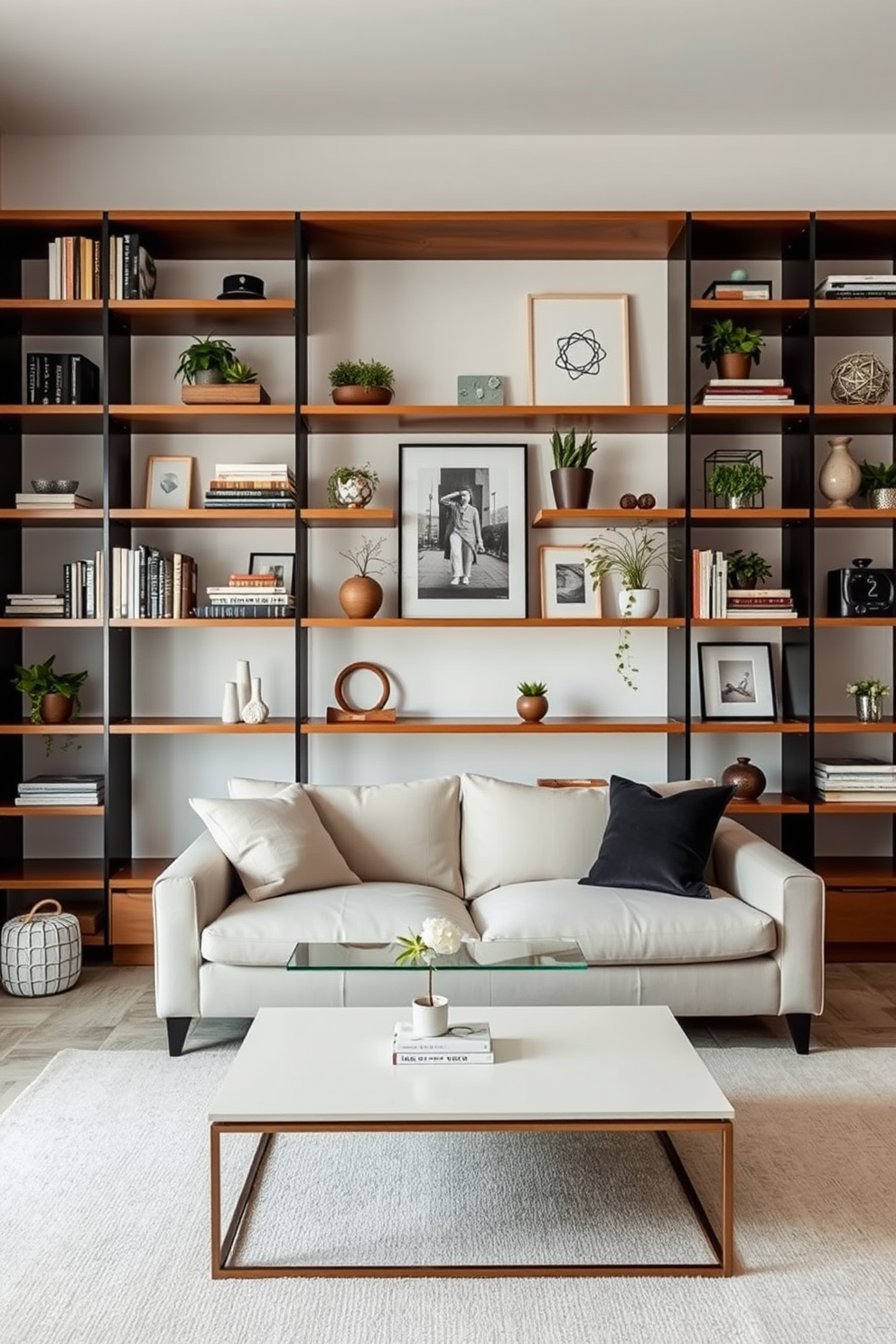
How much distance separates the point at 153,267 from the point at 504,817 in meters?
2.64

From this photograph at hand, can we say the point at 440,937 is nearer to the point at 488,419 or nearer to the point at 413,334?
the point at 488,419

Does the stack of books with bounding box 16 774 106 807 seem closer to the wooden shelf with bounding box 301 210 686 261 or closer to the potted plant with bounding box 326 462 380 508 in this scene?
the potted plant with bounding box 326 462 380 508

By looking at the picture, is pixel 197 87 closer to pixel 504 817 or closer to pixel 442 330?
pixel 442 330

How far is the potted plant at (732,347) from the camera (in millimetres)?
4664

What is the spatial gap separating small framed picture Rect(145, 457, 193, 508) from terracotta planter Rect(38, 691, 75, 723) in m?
0.88

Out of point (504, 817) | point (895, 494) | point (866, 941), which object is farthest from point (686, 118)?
point (866, 941)

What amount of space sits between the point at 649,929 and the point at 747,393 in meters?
2.24

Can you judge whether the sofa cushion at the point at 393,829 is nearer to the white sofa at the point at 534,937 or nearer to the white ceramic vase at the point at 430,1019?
the white sofa at the point at 534,937

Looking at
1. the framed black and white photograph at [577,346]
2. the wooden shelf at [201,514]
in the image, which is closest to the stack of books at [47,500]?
the wooden shelf at [201,514]

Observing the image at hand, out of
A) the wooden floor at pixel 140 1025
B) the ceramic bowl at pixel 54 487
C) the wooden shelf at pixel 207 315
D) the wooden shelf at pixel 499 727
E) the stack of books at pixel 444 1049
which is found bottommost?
the wooden floor at pixel 140 1025

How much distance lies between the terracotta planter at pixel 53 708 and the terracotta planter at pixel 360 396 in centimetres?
159

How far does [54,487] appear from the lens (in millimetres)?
4605

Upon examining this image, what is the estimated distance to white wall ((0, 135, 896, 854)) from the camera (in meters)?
4.93

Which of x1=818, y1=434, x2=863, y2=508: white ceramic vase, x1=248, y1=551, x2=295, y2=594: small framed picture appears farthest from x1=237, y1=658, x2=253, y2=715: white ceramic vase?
x1=818, y1=434, x2=863, y2=508: white ceramic vase
